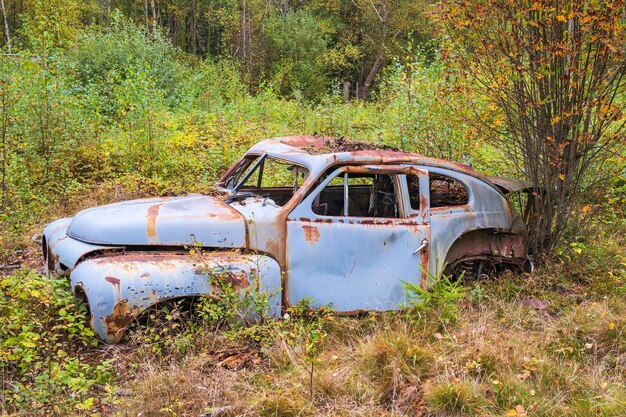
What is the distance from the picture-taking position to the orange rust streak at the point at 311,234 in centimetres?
407

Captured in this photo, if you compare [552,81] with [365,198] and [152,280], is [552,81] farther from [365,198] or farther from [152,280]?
[152,280]

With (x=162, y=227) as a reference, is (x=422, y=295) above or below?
below

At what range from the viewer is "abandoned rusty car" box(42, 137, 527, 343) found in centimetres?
365

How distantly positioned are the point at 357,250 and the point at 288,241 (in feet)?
1.92

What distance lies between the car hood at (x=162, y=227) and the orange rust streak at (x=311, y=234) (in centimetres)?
49

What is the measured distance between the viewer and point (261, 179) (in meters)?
5.34

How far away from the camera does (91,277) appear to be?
138 inches

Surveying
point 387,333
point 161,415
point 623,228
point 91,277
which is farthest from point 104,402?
point 623,228

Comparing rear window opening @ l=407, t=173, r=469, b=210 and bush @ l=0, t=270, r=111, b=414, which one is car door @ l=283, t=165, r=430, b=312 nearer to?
rear window opening @ l=407, t=173, r=469, b=210

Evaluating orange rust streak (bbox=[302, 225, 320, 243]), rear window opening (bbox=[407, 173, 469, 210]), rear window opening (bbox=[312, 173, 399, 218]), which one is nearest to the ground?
orange rust streak (bbox=[302, 225, 320, 243])

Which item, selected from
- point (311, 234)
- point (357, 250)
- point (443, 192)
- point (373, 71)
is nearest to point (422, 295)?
point (357, 250)

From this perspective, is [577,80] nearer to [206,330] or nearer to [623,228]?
[623,228]

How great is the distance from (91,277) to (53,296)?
15.2 inches

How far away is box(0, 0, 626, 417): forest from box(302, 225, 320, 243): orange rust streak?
57 centimetres
